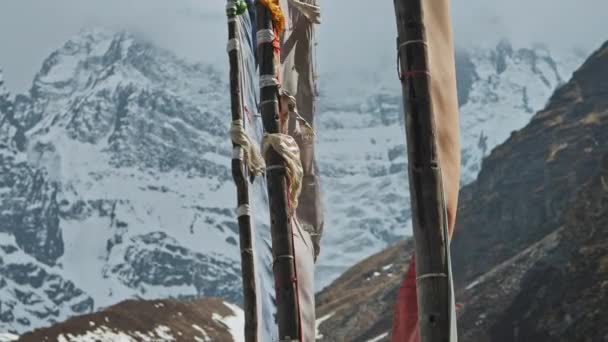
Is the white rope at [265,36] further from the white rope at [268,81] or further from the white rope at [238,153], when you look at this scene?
the white rope at [238,153]

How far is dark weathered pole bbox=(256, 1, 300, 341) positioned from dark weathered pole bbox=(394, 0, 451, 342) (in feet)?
8.00

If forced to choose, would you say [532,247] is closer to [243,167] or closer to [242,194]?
[242,194]

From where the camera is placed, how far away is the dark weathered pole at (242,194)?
1273cm

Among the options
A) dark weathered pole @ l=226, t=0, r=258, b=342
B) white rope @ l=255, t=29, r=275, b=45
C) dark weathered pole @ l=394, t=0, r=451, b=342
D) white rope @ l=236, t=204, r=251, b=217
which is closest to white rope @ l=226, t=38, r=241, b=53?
dark weathered pole @ l=226, t=0, r=258, b=342

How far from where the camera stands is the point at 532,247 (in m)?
111

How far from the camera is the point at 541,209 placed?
126500 mm

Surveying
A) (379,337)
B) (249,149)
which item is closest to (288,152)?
(249,149)

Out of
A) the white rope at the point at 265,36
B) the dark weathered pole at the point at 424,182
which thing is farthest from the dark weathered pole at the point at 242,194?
the dark weathered pole at the point at 424,182

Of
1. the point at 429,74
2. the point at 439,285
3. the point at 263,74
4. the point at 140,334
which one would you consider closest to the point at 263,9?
the point at 263,74

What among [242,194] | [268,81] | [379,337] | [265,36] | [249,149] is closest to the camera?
[268,81]

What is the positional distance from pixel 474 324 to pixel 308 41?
8609 centimetres

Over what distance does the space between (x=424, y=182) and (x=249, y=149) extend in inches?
196

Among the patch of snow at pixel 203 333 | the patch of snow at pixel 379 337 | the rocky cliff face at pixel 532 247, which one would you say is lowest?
the patch of snow at pixel 203 333

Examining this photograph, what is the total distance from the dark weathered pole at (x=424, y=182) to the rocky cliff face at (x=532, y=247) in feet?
230
